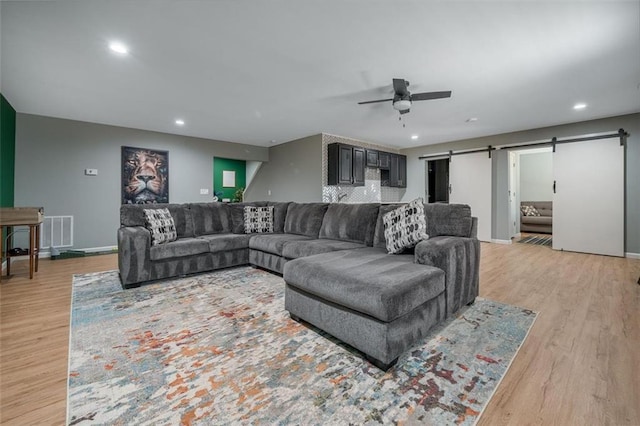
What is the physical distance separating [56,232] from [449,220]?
632 centimetres

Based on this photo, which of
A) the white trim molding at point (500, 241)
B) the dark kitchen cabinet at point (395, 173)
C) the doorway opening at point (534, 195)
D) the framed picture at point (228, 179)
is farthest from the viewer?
the framed picture at point (228, 179)

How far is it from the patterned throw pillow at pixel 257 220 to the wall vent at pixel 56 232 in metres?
3.43

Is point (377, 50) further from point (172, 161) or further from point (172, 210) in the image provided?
point (172, 161)

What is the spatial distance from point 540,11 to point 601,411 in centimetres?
266

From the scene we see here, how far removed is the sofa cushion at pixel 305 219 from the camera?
3732mm

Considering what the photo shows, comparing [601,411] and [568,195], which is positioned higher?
[568,195]

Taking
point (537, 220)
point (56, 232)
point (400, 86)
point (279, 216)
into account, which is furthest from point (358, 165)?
point (56, 232)

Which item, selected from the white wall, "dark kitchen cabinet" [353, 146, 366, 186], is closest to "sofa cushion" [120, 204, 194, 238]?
"dark kitchen cabinet" [353, 146, 366, 186]

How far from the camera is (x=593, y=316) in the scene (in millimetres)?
2254

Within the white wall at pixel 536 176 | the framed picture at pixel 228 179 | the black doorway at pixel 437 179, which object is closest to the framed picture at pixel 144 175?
the framed picture at pixel 228 179

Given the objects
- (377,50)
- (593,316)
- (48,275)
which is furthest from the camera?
(48,275)

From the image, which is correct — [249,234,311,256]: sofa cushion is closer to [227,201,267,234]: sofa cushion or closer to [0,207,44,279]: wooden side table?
[227,201,267,234]: sofa cushion

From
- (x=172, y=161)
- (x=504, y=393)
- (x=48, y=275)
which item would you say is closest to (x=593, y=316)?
(x=504, y=393)

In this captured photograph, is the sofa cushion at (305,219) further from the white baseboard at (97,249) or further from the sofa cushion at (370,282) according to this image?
the white baseboard at (97,249)
